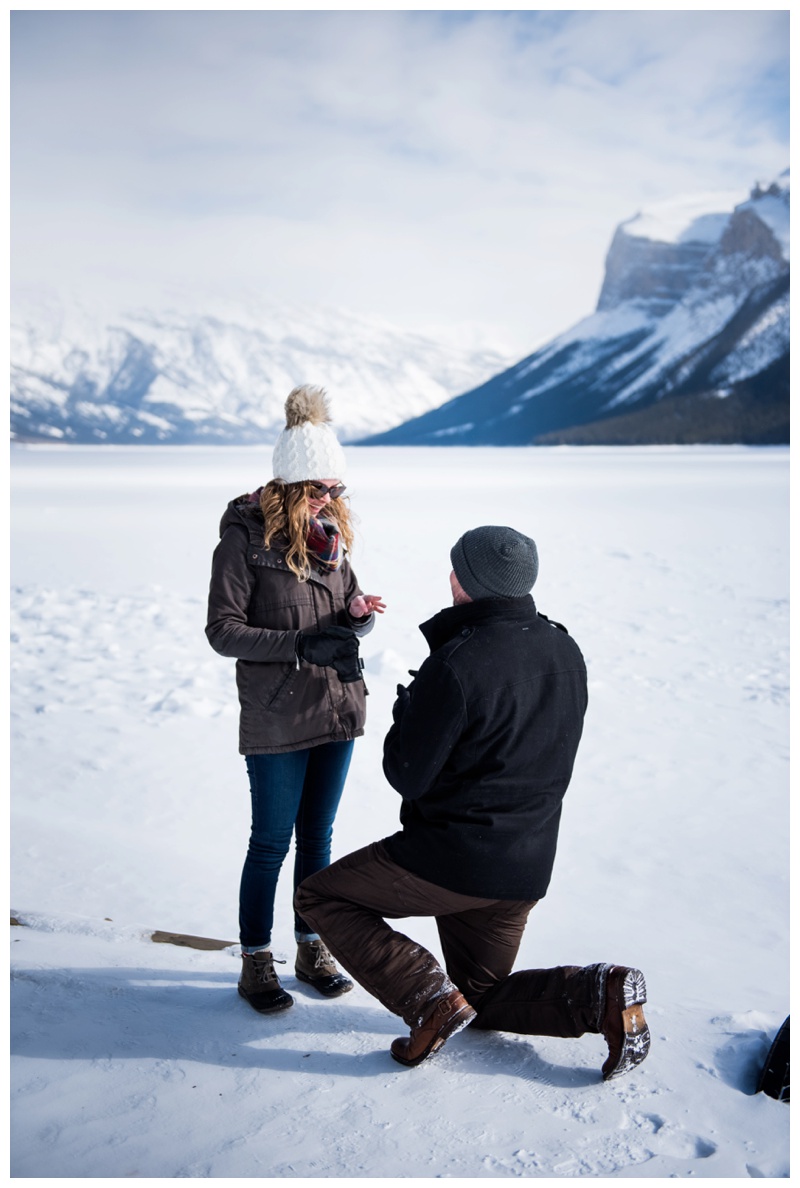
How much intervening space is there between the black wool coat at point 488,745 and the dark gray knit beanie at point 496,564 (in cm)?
4

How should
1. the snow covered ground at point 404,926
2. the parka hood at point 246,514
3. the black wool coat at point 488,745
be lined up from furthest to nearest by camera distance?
the parka hood at point 246,514, the black wool coat at point 488,745, the snow covered ground at point 404,926

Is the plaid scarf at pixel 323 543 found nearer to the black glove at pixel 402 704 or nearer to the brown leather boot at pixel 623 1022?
the black glove at pixel 402 704

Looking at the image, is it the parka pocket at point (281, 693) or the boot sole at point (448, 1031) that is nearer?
the boot sole at point (448, 1031)

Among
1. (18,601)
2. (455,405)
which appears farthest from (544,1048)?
(455,405)

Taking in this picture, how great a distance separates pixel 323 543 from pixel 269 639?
0.33 meters

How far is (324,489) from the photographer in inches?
107

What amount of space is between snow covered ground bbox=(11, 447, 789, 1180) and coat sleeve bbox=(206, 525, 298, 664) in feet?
3.31

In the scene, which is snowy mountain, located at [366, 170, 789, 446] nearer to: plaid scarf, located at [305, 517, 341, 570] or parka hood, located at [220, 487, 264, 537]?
plaid scarf, located at [305, 517, 341, 570]

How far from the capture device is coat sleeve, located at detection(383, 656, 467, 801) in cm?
215

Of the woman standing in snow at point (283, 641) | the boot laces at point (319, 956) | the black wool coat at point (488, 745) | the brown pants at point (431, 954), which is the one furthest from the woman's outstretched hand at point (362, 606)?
the boot laces at point (319, 956)

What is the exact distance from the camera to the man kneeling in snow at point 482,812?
218 cm

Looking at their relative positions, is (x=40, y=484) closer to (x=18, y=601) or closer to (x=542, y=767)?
(x=18, y=601)

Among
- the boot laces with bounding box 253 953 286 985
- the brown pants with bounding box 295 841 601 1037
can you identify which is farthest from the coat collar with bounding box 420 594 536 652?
the boot laces with bounding box 253 953 286 985

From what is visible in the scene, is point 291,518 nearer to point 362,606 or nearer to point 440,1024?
point 362,606
